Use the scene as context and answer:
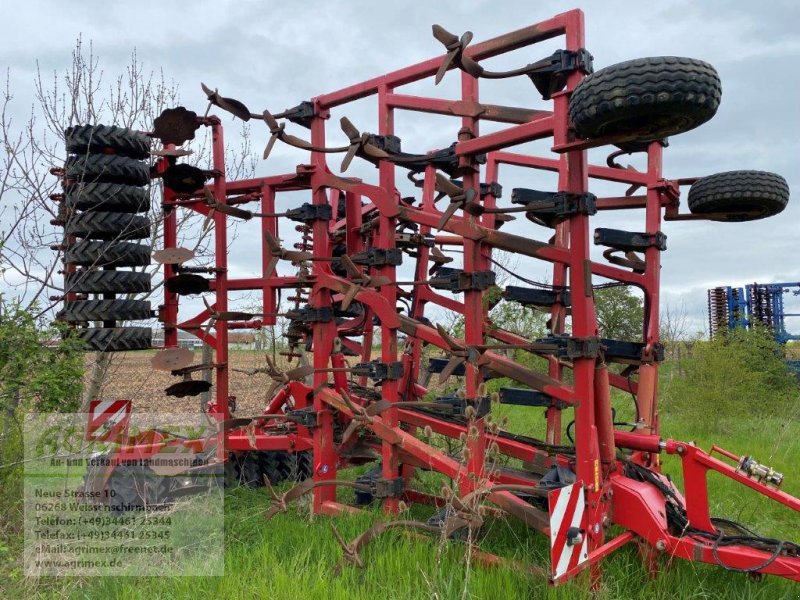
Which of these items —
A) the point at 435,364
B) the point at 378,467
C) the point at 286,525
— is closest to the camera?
the point at 286,525

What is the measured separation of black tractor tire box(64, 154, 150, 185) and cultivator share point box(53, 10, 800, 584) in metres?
0.02

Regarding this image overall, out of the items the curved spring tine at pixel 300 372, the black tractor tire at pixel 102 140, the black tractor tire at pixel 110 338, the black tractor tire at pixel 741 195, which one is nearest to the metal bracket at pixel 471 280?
the curved spring tine at pixel 300 372

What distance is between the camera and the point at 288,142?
550 centimetres

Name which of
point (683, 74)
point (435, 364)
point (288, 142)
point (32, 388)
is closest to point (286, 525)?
point (435, 364)

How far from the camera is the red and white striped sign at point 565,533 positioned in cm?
350

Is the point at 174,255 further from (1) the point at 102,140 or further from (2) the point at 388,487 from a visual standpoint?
(2) the point at 388,487

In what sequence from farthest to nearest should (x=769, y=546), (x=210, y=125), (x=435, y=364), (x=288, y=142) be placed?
(x=210, y=125) < (x=435, y=364) < (x=288, y=142) < (x=769, y=546)

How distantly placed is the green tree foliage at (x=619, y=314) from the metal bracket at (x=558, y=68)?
29.9 feet

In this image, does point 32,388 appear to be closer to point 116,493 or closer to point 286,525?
point 116,493

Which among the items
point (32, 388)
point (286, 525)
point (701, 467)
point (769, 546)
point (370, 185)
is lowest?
point (286, 525)

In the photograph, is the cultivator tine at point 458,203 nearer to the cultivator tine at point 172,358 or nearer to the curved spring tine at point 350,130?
the curved spring tine at point 350,130

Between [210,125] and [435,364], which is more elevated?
[210,125]

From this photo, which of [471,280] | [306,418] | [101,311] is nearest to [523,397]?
[471,280]

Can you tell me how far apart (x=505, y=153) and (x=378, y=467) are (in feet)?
11.2
